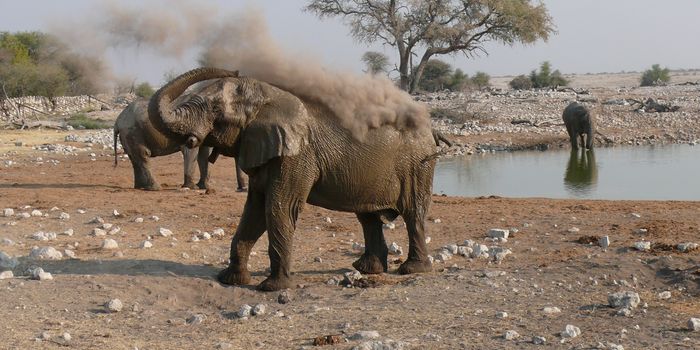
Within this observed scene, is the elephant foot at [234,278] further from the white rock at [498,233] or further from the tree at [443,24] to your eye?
the tree at [443,24]

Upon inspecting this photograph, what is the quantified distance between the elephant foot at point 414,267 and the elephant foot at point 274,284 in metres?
1.28

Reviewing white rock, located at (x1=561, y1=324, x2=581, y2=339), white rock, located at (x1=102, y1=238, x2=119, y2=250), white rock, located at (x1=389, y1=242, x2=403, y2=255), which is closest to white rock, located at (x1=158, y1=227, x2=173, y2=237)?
white rock, located at (x1=102, y1=238, x2=119, y2=250)

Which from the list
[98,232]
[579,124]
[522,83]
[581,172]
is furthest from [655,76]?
[98,232]

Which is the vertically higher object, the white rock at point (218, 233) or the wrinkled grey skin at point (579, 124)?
the wrinkled grey skin at point (579, 124)

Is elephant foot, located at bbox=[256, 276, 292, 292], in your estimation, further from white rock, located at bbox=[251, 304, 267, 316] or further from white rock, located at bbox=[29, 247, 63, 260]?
white rock, located at bbox=[29, 247, 63, 260]

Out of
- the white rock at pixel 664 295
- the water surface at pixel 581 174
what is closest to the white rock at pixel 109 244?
the white rock at pixel 664 295

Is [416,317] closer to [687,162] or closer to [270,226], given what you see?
[270,226]

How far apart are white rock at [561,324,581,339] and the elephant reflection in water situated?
1239 cm

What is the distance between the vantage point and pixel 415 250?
29.2 ft

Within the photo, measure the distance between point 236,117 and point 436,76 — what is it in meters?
56.8

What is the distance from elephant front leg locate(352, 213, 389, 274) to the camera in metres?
9.02

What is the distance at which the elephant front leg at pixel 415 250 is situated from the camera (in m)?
8.91

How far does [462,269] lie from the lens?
8.81 meters

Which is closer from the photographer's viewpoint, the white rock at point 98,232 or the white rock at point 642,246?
the white rock at point 642,246
